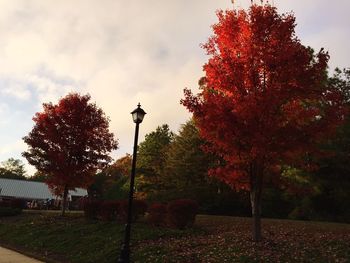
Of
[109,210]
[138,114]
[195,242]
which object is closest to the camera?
[138,114]

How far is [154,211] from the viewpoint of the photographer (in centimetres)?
2253

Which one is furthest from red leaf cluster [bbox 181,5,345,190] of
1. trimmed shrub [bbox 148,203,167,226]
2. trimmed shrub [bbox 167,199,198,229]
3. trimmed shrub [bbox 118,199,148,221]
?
trimmed shrub [bbox 118,199,148,221]

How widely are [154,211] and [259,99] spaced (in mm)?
A: 9721

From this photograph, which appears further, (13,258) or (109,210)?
(109,210)

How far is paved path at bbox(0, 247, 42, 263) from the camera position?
54.2 ft

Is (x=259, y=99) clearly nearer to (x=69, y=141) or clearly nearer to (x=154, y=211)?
(x=154, y=211)

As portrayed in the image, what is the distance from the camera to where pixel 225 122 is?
1584 centimetres

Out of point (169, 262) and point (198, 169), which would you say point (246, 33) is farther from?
point (198, 169)

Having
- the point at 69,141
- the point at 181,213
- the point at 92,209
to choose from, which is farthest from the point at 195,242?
the point at 69,141

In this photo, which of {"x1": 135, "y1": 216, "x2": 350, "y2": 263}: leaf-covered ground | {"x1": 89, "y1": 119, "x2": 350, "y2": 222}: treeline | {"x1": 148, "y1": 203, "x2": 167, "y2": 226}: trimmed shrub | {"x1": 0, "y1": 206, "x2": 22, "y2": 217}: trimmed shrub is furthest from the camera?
{"x1": 0, "y1": 206, "x2": 22, "y2": 217}: trimmed shrub

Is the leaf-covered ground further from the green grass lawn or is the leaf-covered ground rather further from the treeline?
the treeline

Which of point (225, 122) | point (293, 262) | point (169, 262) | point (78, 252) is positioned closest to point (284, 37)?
point (225, 122)

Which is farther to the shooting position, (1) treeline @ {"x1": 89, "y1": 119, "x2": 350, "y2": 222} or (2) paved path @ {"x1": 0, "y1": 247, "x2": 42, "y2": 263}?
(1) treeline @ {"x1": 89, "y1": 119, "x2": 350, "y2": 222}

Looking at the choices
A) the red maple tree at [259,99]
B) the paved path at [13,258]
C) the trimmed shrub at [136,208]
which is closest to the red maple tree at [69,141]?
the trimmed shrub at [136,208]
